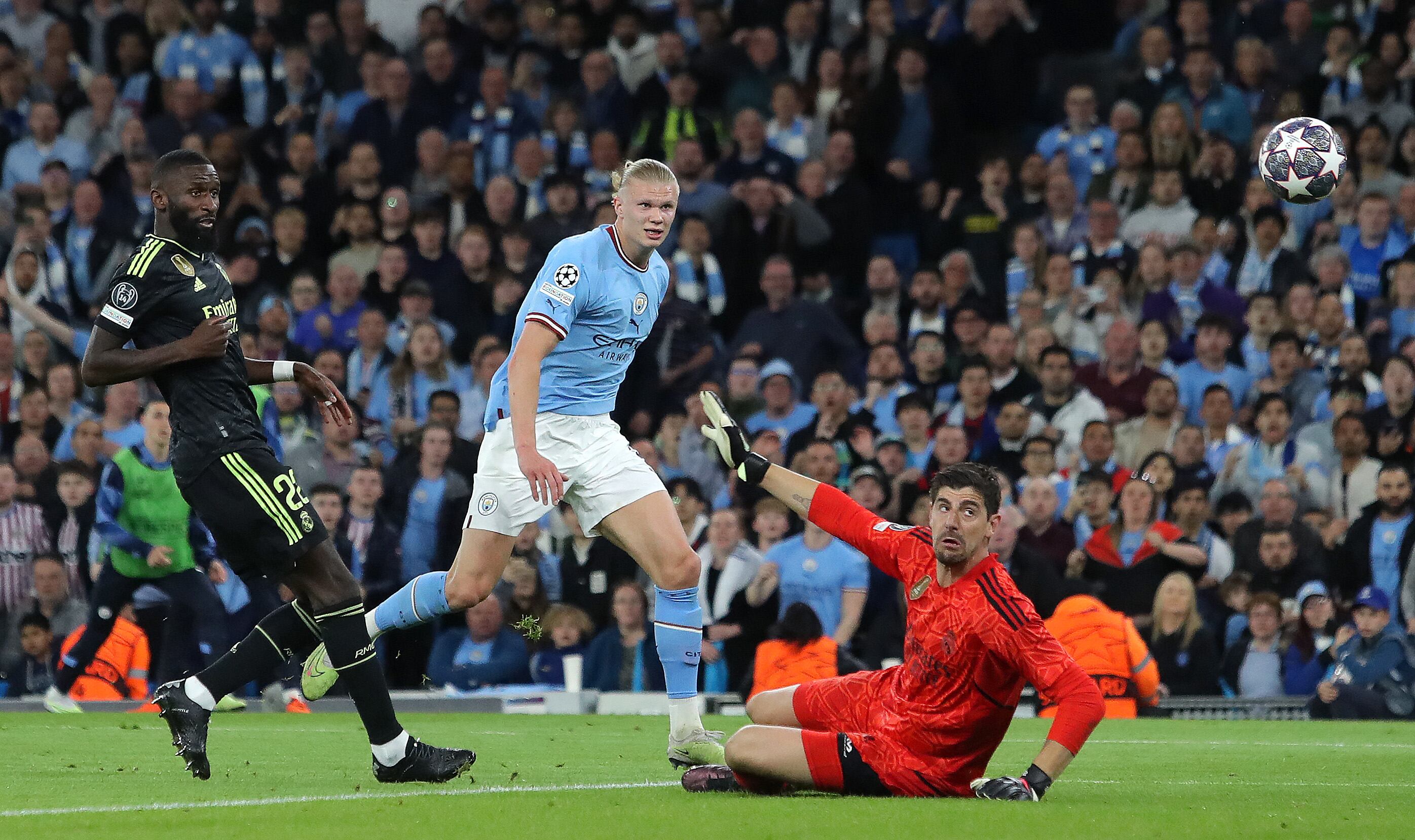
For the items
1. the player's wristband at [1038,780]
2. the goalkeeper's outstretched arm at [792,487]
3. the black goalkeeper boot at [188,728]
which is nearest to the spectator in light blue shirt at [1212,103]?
the goalkeeper's outstretched arm at [792,487]

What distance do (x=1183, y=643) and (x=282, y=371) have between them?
7.52 metres

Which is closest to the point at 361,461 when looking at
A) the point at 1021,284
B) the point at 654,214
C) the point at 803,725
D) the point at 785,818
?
the point at 1021,284

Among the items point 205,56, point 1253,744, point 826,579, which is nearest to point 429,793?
point 1253,744

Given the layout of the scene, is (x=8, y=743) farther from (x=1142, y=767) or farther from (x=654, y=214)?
(x=1142, y=767)

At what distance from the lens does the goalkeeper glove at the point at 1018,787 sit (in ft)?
20.2

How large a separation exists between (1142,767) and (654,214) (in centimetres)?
335

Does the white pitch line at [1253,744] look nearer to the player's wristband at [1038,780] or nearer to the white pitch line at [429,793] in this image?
the white pitch line at [429,793]

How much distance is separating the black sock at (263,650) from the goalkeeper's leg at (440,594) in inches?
13.3

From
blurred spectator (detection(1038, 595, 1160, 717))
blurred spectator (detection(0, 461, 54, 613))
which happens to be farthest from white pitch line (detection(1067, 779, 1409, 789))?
blurred spectator (detection(0, 461, 54, 613))

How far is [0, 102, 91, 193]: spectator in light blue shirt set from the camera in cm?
1942

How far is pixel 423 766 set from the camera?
705 centimetres

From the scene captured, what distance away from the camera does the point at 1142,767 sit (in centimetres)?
849

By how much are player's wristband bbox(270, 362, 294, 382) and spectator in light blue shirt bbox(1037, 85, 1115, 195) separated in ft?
34.7

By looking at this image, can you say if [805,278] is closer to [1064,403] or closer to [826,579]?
[1064,403]
